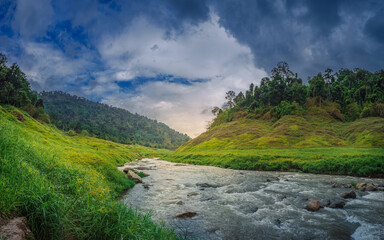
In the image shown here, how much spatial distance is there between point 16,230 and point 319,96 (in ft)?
414

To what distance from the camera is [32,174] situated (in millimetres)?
8203

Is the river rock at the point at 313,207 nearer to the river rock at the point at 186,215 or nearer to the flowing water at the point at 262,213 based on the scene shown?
the flowing water at the point at 262,213

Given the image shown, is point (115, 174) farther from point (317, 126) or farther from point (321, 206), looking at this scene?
point (317, 126)

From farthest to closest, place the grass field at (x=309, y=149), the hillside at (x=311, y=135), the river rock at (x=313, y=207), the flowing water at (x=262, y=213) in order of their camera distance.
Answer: the hillside at (x=311, y=135), the grass field at (x=309, y=149), the river rock at (x=313, y=207), the flowing water at (x=262, y=213)

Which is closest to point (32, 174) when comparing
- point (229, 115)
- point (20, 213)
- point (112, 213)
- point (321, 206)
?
point (20, 213)

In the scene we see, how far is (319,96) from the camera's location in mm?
104188

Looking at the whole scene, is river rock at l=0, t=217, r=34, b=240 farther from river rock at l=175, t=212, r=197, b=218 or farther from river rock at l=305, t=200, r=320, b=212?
river rock at l=305, t=200, r=320, b=212

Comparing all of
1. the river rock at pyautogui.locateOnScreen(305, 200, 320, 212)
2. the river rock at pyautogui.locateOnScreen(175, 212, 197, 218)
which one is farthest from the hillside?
the river rock at pyautogui.locateOnScreen(175, 212, 197, 218)

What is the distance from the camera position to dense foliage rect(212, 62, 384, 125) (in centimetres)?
8950

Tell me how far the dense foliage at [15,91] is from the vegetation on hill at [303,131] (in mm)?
71899

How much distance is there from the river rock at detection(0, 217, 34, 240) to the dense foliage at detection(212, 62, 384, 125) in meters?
106

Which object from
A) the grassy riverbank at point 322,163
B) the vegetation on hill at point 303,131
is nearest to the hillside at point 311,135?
the vegetation on hill at point 303,131

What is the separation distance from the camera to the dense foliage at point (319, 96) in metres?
89.5

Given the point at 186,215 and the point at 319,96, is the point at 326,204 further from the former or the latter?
the point at 319,96
